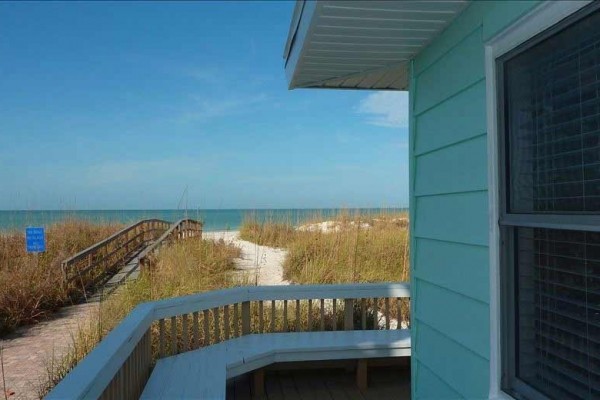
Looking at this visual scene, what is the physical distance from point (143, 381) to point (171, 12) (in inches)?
235

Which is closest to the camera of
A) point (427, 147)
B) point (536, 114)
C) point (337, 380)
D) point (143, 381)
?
point (536, 114)

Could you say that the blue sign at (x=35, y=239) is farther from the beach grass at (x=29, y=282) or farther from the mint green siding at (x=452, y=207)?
the mint green siding at (x=452, y=207)

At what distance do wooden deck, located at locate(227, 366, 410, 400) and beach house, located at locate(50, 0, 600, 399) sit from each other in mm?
774

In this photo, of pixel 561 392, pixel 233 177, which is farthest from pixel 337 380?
pixel 233 177

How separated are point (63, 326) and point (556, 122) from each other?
19.4 feet

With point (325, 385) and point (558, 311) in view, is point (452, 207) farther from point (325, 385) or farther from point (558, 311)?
point (325, 385)

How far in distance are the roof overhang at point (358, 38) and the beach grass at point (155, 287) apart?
107 inches

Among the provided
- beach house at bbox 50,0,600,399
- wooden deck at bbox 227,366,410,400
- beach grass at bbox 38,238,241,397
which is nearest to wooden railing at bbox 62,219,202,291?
beach grass at bbox 38,238,241,397

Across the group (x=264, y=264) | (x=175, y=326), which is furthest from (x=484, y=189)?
(x=264, y=264)

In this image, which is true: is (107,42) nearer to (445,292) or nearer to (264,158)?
(264,158)

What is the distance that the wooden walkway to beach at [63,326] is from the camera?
3904mm

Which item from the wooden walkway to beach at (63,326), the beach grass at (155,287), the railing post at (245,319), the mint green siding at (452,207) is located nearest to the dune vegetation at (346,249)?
the beach grass at (155,287)

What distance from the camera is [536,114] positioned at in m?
1.48

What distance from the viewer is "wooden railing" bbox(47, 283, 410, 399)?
169 centimetres
